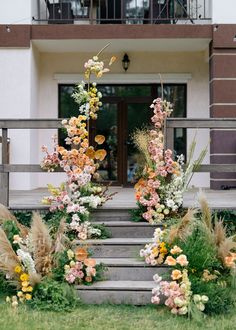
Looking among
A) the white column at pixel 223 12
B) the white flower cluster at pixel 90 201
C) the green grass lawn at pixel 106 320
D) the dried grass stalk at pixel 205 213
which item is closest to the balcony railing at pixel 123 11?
the white column at pixel 223 12

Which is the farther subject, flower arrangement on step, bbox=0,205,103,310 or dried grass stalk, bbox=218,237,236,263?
dried grass stalk, bbox=218,237,236,263

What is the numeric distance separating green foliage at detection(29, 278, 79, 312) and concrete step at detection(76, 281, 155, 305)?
0.12 meters

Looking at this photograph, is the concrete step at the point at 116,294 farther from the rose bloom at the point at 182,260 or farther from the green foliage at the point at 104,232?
the green foliage at the point at 104,232

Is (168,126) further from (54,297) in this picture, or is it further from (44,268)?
(54,297)

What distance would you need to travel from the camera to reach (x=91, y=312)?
3977 mm

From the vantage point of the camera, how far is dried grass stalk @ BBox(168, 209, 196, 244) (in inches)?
176

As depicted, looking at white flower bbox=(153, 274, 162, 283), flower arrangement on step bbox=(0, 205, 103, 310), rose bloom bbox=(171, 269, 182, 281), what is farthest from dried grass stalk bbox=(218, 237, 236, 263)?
flower arrangement on step bbox=(0, 205, 103, 310)

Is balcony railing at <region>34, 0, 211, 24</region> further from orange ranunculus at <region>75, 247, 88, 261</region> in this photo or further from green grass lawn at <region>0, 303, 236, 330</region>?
green grass lawn at <region>0, 303, 236, 330</region>

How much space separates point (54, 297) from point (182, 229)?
52.4 inches

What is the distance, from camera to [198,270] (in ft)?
14.0

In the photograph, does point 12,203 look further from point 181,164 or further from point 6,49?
point 6,49

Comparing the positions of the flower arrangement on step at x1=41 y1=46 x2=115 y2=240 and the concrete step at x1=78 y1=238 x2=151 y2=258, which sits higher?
the flower arrangement on step at x1=41 y1=46 x2=115 y2=240

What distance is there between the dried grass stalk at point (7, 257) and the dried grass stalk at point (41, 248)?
0.61 feet

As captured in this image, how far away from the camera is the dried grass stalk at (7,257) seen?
4.21m
